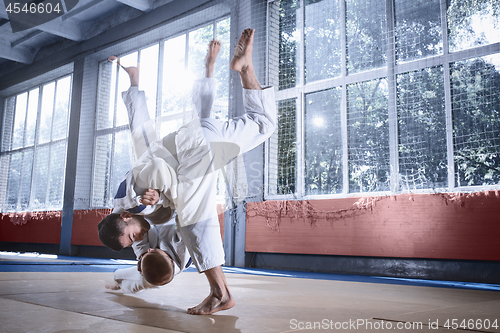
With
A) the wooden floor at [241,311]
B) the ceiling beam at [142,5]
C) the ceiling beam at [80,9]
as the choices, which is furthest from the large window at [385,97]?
the ceiling beam at [80,9]

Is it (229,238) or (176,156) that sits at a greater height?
(176,156)

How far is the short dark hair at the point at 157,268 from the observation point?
1.72m

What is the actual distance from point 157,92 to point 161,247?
15.5ft

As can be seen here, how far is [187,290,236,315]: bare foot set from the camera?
1.55 meters

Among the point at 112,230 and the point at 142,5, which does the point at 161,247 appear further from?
the point at 142,5

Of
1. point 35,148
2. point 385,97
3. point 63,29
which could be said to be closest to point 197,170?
point 385,97

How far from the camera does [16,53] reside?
8328 mm

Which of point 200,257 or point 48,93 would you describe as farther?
point 48,93

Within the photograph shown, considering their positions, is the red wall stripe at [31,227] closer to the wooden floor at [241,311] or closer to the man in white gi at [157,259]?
the wooden floor at [241,311]

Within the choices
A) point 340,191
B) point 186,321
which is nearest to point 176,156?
point 186,321

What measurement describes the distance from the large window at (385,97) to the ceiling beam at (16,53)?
5.57 m

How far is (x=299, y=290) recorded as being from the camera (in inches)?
97.5

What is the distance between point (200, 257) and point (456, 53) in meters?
3.38

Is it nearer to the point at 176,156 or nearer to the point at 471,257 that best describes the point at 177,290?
the point at 176,156
